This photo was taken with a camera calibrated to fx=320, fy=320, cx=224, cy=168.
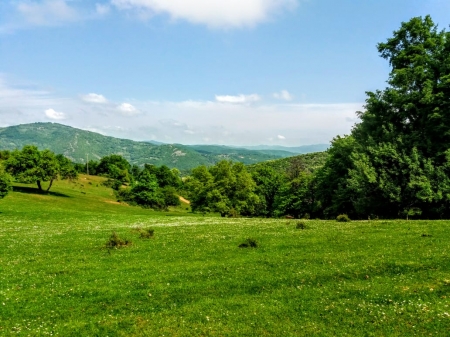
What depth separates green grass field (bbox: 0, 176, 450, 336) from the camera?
476 inches

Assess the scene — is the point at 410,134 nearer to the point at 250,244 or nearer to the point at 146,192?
the point at 250,244

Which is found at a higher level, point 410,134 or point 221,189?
point 410,134

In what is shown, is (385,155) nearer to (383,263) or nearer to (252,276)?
(383,263)

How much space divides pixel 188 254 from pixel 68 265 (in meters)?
7.72

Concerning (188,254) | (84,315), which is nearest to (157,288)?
(84,315)

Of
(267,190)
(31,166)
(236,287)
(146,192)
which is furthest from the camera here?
(146,192)

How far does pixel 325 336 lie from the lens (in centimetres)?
1113

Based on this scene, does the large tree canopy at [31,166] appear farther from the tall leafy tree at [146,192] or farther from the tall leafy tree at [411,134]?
the tall leafy tree at [411,134]

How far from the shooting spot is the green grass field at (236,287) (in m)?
12.1

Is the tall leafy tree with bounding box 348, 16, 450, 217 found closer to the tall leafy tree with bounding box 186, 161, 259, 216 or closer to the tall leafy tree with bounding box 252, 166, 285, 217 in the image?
the tall leafy tree with bounding box 186, 161, 259, 216

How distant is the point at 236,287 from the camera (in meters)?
15.8

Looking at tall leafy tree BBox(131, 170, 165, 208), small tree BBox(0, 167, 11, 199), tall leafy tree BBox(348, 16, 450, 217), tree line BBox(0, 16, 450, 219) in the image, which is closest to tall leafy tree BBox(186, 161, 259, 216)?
tree line BBox(0, 16, 450, 219)

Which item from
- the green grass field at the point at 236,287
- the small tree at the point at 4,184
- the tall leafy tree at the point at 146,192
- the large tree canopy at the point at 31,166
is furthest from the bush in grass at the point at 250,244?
the tall leafy tree at the point at 146,192

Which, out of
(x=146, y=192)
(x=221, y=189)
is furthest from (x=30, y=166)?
(x=221, y=189)
